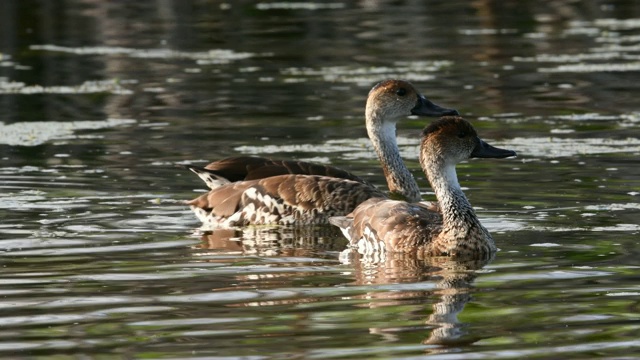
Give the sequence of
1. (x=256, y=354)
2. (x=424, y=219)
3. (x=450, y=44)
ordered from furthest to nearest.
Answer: (x=450, y=44)
(x=424, y=219)
(x=256, y=354)

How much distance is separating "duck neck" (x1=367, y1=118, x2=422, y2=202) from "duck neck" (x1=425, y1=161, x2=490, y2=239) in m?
2.66

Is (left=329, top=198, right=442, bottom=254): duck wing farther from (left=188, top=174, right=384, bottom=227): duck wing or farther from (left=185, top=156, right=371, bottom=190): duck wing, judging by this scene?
(left=185, top=156, right=371, bottom=190): duck wing

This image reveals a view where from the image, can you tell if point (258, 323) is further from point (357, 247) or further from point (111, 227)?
point (111, 227)

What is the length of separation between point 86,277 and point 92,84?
12.4 meters

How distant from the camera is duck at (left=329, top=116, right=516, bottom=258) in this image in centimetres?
1081

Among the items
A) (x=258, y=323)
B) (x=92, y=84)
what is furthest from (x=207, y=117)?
(x=258, y=323)

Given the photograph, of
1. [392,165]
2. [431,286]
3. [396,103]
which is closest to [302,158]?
[396,103]

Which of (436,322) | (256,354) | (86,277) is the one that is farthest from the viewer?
(86,277)

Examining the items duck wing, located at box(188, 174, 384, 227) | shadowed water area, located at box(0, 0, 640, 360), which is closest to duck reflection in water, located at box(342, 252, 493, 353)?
shadowed water area, located at box(0, 0, 640, 360)

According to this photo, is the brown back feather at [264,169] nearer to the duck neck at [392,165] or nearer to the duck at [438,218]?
the duck neck at [392,165]

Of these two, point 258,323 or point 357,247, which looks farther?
point 357,247

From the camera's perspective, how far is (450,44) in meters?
25.9

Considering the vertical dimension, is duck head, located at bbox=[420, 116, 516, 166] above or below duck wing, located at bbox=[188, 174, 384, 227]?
above

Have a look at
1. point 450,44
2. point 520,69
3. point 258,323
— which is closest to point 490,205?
point 258,323
